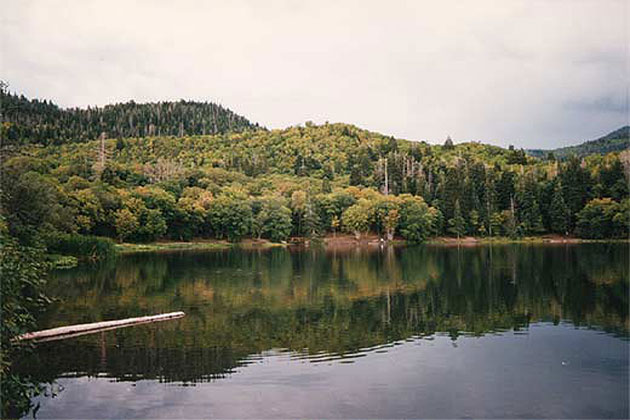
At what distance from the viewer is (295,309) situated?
30.3 meters

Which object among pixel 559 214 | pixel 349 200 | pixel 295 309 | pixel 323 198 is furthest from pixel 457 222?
pixel 295 309

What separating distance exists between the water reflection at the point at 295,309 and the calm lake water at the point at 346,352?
12 cm

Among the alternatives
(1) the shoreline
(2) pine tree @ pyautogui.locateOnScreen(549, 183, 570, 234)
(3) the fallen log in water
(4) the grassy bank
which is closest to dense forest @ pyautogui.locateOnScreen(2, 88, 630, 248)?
(2) pine tree @ pyautogui.locateOnScreen(549, 183, 570, 234)

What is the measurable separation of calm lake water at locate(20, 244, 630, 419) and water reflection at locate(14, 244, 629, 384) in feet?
0.38

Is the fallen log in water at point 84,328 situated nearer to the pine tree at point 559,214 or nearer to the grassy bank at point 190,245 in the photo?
the grassy bank at point 190,245

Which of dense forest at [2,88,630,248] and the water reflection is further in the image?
dense forest at [2,88,630,248]

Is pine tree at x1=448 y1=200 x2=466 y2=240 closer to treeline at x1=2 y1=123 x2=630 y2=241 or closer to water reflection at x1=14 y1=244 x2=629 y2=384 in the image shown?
treeline at x1=2 y1=123 x2=630 y2=241

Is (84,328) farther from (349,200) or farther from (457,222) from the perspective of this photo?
(349,200)

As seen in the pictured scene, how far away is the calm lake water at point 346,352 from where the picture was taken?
607 inches

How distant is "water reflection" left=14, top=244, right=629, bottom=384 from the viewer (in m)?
20.0

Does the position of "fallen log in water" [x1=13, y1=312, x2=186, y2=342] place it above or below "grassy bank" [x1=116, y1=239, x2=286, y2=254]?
below

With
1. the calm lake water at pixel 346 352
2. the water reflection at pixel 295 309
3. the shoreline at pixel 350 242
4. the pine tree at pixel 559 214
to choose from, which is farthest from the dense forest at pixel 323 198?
the calm lake water at pixel 346 352

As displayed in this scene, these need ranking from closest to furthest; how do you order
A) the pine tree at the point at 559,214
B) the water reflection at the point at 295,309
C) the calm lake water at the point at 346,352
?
the calm lake water at the point at 346,352 → the water reflection at the point at 295,309 → the pine tree at the point at 559,214

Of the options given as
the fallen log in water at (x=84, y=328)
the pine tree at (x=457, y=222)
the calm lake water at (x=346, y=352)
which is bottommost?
the calm lake water at (x=346, y=352)
